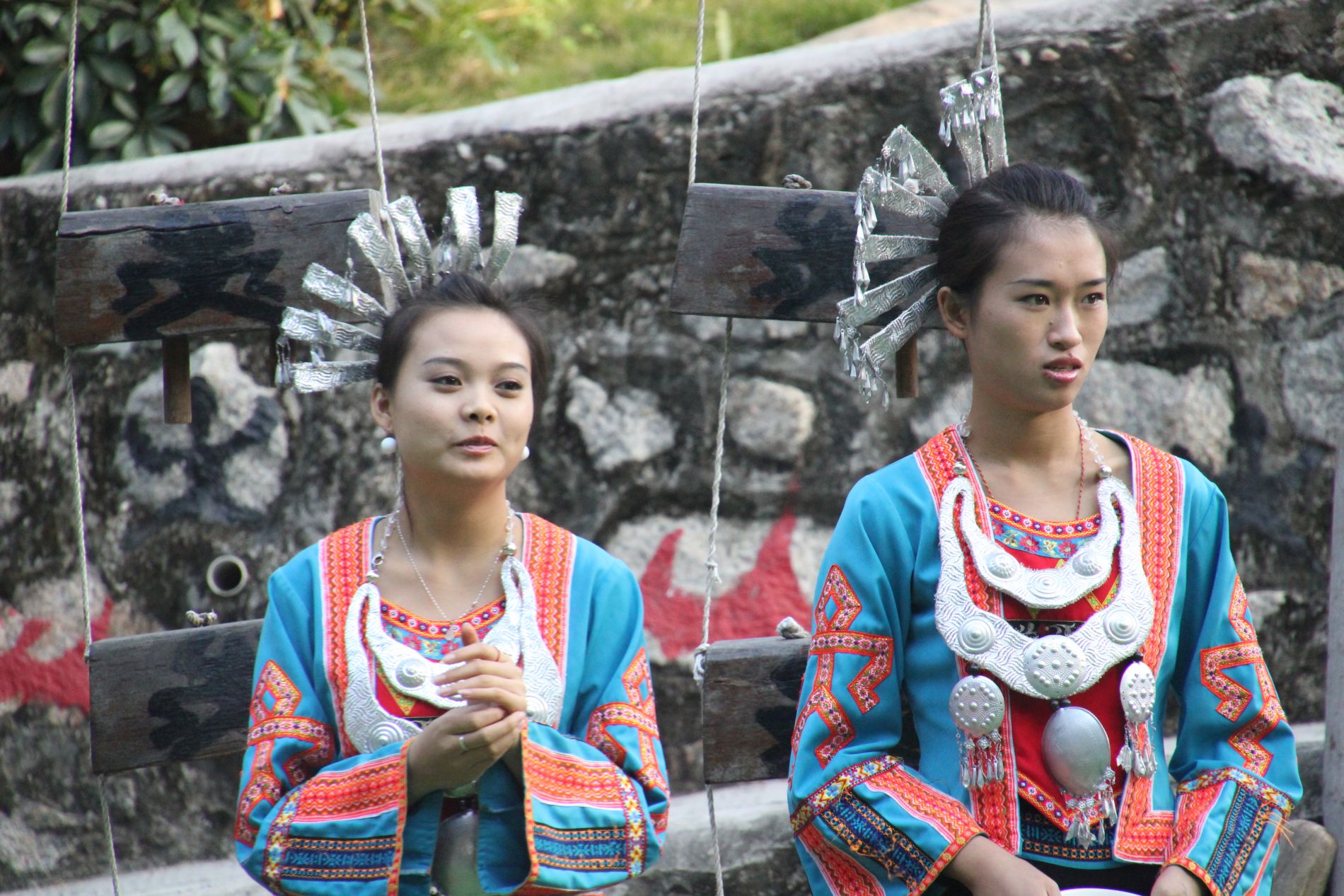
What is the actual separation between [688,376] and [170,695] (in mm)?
1269

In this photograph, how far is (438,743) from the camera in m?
2.05

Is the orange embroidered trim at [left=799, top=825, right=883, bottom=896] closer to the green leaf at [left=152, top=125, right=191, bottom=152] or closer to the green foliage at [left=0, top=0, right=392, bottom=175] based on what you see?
the green foliage at [left=0, top=0, right=392, bottom=175]

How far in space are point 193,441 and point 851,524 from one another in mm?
1659

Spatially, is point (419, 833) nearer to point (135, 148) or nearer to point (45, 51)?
point (135, 148)

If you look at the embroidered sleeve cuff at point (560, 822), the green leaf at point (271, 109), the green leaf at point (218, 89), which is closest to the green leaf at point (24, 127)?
the green leaf at point (218, 89)

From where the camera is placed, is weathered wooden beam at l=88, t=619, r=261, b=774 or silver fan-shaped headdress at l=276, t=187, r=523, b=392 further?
weathered wooden beam at l=88, t=619, r=261, b=774

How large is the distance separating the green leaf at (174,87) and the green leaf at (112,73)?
0.08m

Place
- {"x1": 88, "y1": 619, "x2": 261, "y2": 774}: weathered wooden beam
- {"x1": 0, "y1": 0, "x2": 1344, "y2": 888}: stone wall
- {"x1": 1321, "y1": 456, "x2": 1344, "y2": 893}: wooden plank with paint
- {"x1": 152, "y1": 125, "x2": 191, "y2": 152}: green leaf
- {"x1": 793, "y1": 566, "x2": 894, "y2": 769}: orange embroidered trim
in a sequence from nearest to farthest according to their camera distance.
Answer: {"x1": 793, "y1": 566, "x2": 894, "y2": 769}: orange embroidered trim, {"x1": 88, "y1": 619, "x2": 261, "y2": 774}: weathered wooden beam, {"x1": 1321, "y1": 456, "x2": 1344, "y2": 893}: wooden plank with paint, {"x1": 0, "y1": 0, "x2": 1344, "y2": 888}: stone wall, {"x1": 152, "y1": 125, "x2": 191, "y2": 152}: green leaf

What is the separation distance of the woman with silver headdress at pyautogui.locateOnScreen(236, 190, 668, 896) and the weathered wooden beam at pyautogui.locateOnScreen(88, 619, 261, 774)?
0.39m

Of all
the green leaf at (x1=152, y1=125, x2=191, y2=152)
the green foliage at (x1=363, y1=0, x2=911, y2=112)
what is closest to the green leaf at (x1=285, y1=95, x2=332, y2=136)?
the green leaf at (x1=152, y1=125, x2=191, y2=152)

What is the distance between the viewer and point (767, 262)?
2.64 meters

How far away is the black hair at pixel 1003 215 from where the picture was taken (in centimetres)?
222

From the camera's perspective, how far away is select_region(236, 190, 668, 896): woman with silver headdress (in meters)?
2.10

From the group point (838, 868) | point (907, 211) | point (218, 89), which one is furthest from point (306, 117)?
point (838, 868)
